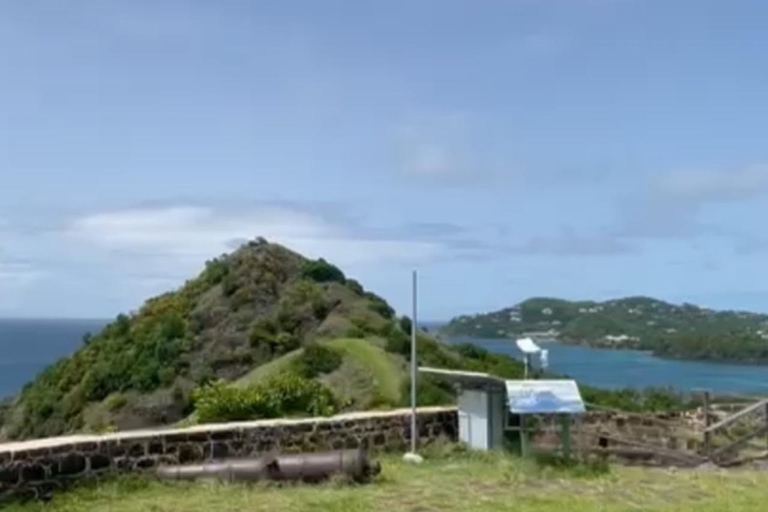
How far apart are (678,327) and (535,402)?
191 feet

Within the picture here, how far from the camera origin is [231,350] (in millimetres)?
29828

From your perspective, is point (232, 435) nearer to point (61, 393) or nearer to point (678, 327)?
point (61, 393)

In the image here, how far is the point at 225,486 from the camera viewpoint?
9.84m

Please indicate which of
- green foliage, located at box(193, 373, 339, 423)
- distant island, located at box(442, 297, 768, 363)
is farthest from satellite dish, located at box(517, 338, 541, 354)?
distant island, located at box(442, 297, 768, 363)

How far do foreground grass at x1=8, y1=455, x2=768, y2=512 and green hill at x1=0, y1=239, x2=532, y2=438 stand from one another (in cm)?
891

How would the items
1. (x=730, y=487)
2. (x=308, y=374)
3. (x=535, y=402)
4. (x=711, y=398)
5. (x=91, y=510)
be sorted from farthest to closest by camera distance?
(x=308, y=374)
(x=711, y=398)
(x=535, y=402)
(x=730, y=487)
(x=91, y=510)

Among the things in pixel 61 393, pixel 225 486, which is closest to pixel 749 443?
pixel 225 486

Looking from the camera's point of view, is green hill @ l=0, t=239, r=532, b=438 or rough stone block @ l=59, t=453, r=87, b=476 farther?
green hill @ l=0, t=239, r=532, b=438

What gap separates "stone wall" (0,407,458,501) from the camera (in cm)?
928

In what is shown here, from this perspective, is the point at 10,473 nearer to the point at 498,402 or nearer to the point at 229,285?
the point at 498,402

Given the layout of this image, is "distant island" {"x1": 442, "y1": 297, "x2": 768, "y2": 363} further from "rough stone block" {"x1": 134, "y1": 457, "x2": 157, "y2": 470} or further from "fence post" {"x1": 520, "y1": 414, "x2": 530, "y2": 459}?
"rough stone block" {"x1": 134, "y1": 457, "x2": 157, "y2": 470}

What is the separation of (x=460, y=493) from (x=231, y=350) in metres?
20.7

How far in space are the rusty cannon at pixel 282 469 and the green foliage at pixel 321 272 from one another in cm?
2301

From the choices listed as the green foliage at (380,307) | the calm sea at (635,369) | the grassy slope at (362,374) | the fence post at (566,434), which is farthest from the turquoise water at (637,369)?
the fence post at (566,434)
